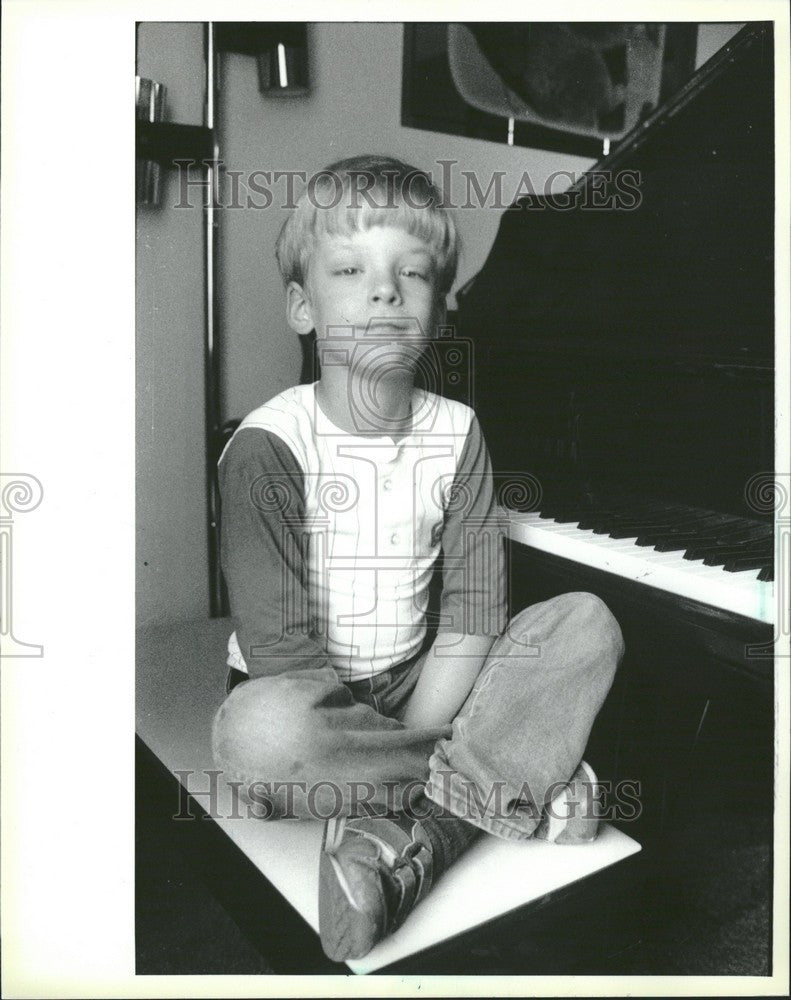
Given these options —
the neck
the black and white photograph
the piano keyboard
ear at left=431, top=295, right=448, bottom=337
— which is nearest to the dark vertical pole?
the black and white photograph

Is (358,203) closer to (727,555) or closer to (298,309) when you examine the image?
(298,309)

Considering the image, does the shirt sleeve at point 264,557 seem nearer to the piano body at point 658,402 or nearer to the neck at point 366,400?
the neck at point 366,400

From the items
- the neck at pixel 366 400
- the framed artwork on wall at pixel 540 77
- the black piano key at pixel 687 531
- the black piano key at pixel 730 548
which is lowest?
the black piano key at pixel 730 548

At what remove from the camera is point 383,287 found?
83 centimetres

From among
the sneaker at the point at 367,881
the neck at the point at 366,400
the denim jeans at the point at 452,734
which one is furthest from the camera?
the neck at the point at 366,400

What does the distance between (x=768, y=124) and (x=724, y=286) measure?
0.17 m

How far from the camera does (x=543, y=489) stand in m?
1.01

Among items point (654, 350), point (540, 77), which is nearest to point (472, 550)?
point (654, 350)

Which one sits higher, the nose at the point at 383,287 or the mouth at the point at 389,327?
the nose at the point at 383,287

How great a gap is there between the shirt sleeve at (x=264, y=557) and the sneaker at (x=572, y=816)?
0.94 ft

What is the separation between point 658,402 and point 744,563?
23 centimetres

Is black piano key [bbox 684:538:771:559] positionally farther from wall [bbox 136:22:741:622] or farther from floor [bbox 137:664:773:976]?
wall [bbox 136:22:741:622]

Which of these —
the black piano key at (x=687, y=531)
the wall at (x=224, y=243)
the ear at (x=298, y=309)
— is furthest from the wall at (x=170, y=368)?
the black piano key at (x=687, y=531)

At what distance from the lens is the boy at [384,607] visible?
0.80 metres
